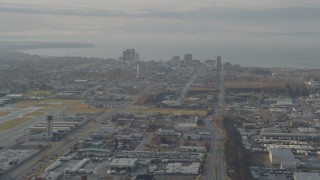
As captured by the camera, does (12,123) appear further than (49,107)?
No

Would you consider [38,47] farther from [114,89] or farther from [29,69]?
[114,89]

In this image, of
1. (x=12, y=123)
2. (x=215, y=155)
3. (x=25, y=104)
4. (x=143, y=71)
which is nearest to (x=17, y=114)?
(x=12, y=123)

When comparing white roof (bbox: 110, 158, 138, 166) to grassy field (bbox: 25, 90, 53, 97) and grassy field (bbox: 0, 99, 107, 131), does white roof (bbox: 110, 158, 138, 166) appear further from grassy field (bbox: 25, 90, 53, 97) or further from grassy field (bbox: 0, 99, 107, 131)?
grassy field (bbox: 25, 90, 53, 97)

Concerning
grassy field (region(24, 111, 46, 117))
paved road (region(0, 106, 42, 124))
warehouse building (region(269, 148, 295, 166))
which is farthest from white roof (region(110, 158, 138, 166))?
grassy field (region(24, 111, 46, 117))

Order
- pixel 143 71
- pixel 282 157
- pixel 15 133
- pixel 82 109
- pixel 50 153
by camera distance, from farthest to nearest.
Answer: pixel 143 71 → pixel 82 109 → pixel 15 133 → pixel 50 153 → pixel 282 157

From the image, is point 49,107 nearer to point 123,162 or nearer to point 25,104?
point 25,104

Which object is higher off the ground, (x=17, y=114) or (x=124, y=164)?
(x=17, y=114)

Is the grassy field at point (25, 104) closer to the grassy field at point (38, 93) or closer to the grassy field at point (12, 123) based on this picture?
the grassy field at point (38, 93)

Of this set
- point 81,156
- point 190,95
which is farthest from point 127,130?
point 190,95

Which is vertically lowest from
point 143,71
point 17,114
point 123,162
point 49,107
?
point 123,162

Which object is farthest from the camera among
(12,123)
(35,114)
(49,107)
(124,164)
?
(49,107)

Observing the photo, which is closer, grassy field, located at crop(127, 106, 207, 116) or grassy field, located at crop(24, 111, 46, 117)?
grassy field, located at crop(24, 111, 46, 117)

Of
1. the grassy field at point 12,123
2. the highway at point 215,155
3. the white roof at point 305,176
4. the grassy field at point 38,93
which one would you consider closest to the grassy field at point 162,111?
the highway at point 215,155
